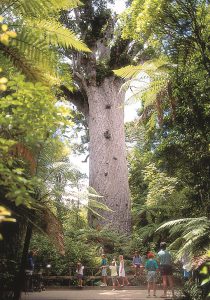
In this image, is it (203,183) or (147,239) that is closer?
(203,183)

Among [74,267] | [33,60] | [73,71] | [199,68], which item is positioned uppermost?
[73,71]

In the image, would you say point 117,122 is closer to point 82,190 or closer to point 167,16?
point 82,190

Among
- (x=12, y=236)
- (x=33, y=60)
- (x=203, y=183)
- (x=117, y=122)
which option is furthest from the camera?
(x=117, y=122)

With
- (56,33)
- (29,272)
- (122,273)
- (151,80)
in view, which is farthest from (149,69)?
(122,273)

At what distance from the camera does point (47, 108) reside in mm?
2969

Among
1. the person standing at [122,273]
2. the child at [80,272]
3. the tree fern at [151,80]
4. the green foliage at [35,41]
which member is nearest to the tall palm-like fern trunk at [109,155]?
the person standing at [122,273]

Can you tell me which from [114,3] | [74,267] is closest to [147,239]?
[74,267]

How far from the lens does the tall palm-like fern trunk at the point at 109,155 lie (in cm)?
1160

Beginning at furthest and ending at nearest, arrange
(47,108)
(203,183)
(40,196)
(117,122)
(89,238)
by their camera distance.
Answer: (117,122), (89,238), (203,183), (40,196), (47,108)

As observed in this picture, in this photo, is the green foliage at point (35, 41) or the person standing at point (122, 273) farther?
the person standing at point (122, 273)

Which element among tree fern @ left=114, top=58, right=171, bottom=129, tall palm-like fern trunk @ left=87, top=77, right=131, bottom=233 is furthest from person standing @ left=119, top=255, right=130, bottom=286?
tree fern @ left=114, top=58, right=171, bottom=129

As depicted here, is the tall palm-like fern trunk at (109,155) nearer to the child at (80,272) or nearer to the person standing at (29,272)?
the child at (80,272)

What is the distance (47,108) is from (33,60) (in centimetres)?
162

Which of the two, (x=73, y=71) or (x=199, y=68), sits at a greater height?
(x=73, y=71)
